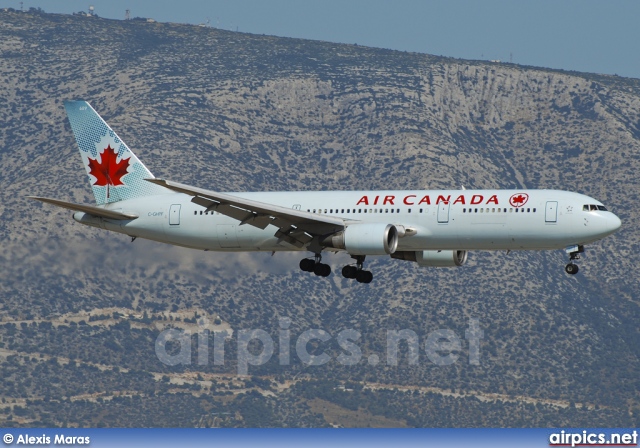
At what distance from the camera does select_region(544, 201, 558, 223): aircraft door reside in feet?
275

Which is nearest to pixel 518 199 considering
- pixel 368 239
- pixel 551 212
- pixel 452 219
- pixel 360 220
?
pixel 551 212

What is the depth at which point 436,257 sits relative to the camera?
9225 cm

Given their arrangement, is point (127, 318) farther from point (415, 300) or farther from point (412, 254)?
point (412, 254)

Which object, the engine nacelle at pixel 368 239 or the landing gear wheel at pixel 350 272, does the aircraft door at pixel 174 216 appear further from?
the engine nacelle at pixel 368 239

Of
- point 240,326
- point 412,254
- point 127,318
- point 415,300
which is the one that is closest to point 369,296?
point 415,300

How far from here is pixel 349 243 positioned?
8488 centimetres

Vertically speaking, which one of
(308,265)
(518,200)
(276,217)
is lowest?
(308,265)

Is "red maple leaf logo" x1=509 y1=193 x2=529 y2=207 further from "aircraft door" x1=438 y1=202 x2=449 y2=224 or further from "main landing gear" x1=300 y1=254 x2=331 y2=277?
"main landing gear" x1=300 y1=254 x2=331 y2=277

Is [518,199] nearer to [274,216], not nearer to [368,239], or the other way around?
[368,239]

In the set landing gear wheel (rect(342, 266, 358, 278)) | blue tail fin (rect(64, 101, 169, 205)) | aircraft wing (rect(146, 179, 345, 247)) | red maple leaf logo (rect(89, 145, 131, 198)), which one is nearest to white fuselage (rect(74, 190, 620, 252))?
A: aircraft wing (rect(146, 179, 345, 247))

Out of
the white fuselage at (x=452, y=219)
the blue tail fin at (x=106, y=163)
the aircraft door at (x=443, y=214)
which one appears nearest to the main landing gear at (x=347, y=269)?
the white fuselage at (x=452, y=219)

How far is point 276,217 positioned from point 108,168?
15758mm

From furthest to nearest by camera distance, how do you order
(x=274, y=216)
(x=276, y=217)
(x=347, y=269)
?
(x=347, y=269)
(x=276, y=217)
(x=274, y=216)
